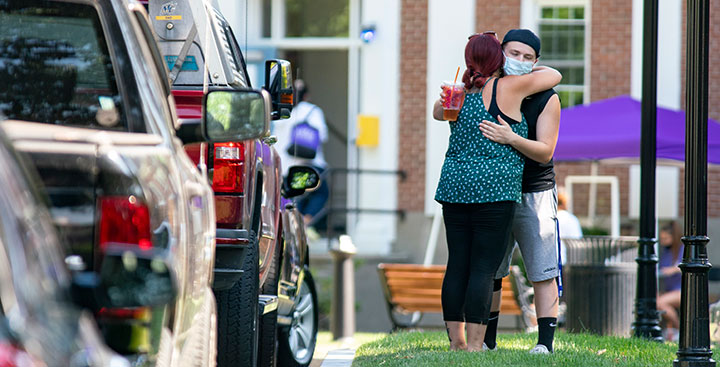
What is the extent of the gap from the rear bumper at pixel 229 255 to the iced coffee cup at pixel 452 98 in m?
1.67

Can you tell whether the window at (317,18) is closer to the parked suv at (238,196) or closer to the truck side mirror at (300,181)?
the truck side mirror at (300,181)

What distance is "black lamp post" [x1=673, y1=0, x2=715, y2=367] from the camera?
631cm

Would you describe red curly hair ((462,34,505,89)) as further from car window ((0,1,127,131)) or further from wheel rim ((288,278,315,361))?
car window ((0,1,127,131))

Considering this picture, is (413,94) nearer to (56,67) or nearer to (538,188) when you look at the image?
(538,188)

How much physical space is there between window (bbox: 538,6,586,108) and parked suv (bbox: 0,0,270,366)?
11775 mm

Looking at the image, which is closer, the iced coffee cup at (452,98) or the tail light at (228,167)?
the tail light at (228,167)

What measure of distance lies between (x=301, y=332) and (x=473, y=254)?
1.64 meters

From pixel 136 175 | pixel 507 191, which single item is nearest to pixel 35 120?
pixel 136 175

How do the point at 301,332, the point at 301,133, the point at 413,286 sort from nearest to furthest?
the point at 301,332
the point at 413,286
the point at 301,133

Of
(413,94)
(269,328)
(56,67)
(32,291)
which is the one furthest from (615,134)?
(32,291)

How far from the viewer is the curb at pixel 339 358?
24.1 ft

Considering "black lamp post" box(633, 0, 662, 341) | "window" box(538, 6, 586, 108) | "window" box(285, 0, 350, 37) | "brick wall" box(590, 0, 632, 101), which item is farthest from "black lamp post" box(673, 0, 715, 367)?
"window" box(285, 0, 350, 37)

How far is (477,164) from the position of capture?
6148mm

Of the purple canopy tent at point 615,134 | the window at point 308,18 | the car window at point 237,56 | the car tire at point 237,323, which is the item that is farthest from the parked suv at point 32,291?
the window at point 308,18
